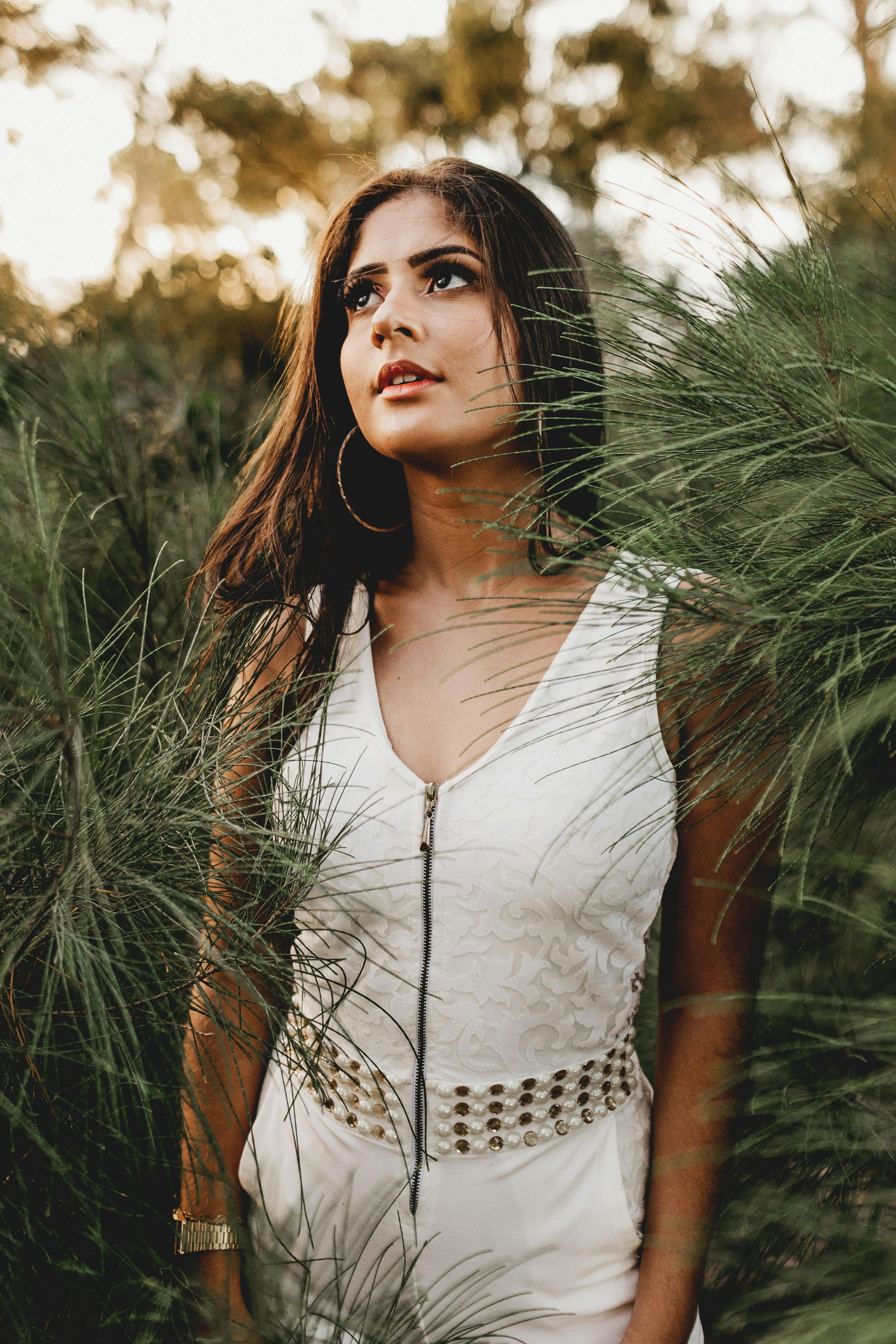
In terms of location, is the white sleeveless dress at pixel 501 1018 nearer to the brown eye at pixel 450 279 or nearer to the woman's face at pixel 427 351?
the woman's face at pixel 427 351

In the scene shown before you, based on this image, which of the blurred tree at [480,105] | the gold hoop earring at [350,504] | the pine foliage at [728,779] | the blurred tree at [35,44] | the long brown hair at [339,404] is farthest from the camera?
the blurred tree at [480,105]

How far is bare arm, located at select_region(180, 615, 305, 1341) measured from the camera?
48cm

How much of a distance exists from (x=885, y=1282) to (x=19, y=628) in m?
0.38

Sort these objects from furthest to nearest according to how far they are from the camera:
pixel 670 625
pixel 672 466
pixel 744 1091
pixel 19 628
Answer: pixel 744 1091
pixel 672 466
pixel 670 625
pixel 19 628

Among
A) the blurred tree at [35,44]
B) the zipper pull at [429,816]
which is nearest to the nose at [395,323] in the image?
the zipper pull at [429,816]

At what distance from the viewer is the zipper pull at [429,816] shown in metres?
0.77

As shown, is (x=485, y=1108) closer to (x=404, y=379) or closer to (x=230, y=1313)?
(x=230, y=1313)

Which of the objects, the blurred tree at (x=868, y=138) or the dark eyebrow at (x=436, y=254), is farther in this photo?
the dark eyebrow at (x=436, y=254)

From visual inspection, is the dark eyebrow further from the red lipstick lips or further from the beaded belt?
the beaded belt

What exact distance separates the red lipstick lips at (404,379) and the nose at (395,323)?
20mm

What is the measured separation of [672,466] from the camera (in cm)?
57

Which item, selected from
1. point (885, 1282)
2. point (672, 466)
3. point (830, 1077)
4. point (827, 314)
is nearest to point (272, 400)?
point (672, 466)

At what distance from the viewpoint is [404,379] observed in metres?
0.79

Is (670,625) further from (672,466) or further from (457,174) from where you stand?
(457,174)
